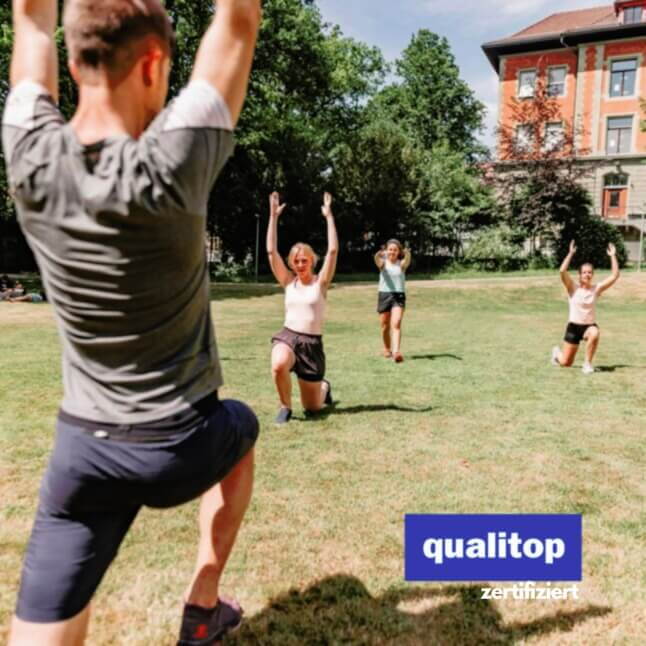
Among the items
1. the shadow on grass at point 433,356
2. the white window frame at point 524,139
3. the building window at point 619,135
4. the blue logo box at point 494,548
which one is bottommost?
the shadow on grass at point 433,356

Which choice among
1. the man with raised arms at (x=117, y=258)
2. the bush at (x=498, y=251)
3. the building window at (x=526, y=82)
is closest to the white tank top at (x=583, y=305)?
the man with raised arms at (x=117, y=258)

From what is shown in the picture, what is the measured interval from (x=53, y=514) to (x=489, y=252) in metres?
35.2

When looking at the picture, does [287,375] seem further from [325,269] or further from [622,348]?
[622,348]

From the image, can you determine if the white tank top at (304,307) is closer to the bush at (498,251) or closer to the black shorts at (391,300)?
the black shorts at (391,300)

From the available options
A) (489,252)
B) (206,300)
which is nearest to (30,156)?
(206,300)

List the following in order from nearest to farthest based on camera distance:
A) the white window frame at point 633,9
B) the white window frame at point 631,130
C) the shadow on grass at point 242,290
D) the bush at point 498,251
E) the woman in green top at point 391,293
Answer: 1. the woman in green top at point 391,293
2. the shadow on grass at point 242,290
3. the bush at point 498,251
4. the white window frame at point 633,9
5. the white window frame at point 631,130

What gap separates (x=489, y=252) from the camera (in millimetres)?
35156

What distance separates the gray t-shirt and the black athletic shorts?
6cm

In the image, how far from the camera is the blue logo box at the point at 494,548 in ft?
11.7

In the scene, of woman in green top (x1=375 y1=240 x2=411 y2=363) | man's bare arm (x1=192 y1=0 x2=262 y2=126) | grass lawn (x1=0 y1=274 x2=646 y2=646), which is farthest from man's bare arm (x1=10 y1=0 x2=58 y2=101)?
woman in green top (x1=375 y1=240 x2=411 y2=363)

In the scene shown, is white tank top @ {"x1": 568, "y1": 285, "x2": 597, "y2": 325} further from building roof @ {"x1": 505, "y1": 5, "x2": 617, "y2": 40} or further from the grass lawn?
building roof @ {"x1": 505, "y1": 5, "x2": 617, "y2": 40}

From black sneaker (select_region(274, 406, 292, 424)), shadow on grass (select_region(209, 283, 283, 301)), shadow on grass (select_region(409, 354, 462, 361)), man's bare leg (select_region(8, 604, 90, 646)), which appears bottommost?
shadow on grass (select_region(209, 283, 283, 301))

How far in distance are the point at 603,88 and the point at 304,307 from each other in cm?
4348

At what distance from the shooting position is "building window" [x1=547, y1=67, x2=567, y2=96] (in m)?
43.8
